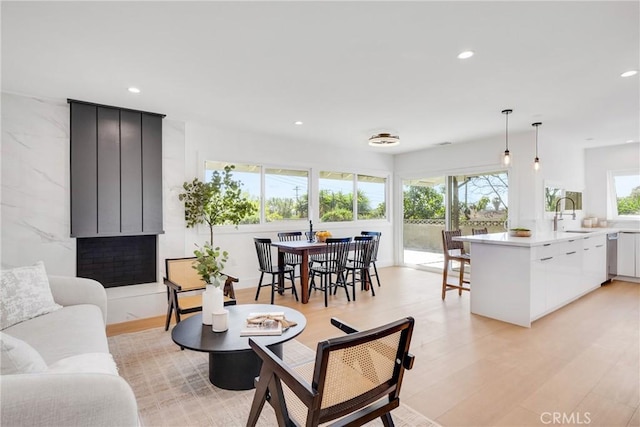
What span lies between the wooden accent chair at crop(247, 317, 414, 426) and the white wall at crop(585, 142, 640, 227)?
723 centimetres

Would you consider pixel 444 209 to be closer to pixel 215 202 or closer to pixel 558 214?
pixel 558 214

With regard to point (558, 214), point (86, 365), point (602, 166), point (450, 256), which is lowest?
point (86, 365)

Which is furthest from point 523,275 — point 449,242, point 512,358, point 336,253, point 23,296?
point 23,296

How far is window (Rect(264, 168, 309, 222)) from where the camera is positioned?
5695 mm

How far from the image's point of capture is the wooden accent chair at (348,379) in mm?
1274

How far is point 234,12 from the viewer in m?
2.11

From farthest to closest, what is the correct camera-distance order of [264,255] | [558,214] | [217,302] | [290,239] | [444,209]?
[444,209] → [558,214] → [290,239] → [264,255] → [217,302]

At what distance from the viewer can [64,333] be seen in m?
2.18

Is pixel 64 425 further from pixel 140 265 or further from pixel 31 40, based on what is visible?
pixel 140 265

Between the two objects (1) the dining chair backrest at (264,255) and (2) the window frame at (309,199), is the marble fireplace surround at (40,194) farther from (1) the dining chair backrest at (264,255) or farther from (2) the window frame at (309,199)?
(2) the window frame at (309,199)

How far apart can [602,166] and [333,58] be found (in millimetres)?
6658

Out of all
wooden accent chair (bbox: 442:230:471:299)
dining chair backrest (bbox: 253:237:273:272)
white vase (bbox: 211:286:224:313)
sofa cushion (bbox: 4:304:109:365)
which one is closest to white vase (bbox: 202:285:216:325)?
white vase (bbox: 211:286:224:313)

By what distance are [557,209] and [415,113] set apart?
3.70 meters

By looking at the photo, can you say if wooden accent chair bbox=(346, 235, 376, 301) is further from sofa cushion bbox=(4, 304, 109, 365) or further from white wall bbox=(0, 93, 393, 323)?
sofa cushion bbox=(4, 304, 109, 365)
